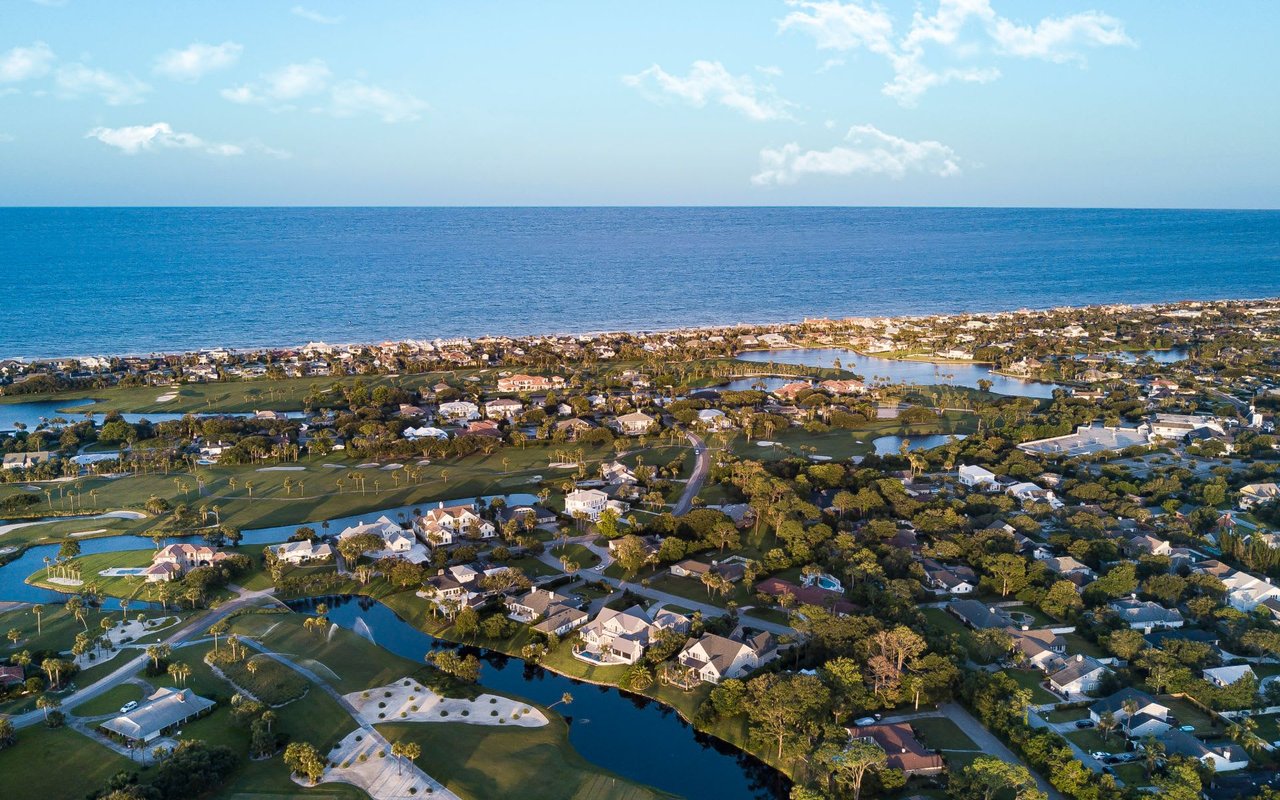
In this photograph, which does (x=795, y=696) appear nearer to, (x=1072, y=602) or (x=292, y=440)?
(x=1072, y=602)

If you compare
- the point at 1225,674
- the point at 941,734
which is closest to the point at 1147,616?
the point at 1225,674

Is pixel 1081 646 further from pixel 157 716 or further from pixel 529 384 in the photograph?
pixel 529 384

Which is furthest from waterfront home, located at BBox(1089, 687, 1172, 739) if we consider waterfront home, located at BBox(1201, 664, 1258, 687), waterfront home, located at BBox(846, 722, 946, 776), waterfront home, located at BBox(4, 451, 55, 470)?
waterfront home, located at BBox(4, 451, 55, 470)

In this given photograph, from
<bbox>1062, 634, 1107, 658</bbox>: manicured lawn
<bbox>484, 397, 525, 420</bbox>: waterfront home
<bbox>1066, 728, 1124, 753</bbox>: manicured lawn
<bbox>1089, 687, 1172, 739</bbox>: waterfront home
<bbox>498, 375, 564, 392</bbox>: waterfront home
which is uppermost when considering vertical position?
<bbox>498, 375, 564, 392</bbox>: waterfront home

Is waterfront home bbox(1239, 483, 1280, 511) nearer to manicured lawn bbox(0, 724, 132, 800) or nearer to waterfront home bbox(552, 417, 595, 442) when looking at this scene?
waterfront home bbox(552, 417, 595, 442)

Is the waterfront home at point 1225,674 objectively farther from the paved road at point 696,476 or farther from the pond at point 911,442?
the pond at point 911,442

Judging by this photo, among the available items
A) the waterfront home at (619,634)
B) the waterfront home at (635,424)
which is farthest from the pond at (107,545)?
the waterfront home at (619,634)
